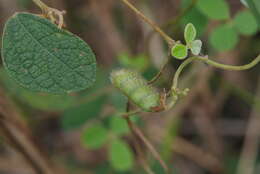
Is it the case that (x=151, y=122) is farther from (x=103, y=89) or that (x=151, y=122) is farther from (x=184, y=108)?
(x=103, y=89)

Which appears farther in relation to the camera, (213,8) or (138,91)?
(213,8)

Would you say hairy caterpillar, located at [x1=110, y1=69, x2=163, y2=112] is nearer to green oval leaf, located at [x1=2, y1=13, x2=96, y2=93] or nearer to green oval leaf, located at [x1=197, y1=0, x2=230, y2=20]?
green oval leaf, located at [x1=2, y1=13, x2=96, y2=93]

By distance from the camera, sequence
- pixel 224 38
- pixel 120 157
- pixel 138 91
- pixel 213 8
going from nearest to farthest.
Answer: pixel 138 91 → pixel 213 8 → pixel 224 38 → pixel 120 157

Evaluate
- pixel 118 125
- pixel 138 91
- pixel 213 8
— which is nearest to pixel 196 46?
pixel 138 91

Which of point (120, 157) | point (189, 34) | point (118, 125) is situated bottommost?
point (120, 157)

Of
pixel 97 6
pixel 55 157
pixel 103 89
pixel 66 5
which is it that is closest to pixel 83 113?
pixel 103 89

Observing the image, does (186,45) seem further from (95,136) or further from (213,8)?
(95,136)

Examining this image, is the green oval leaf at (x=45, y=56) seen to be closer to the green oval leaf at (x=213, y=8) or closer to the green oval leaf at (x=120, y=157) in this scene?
the green oval leaf at (x=213, y=8)
